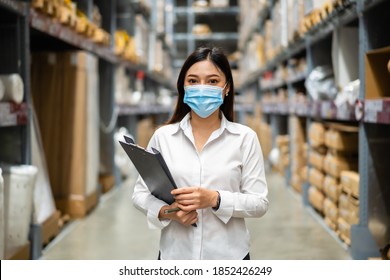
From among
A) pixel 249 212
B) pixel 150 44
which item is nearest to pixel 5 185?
pixel 249 212

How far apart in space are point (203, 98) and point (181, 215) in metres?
0.40

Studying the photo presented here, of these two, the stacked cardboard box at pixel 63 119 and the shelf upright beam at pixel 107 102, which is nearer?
the stacked cardboard box at pixel 63 119

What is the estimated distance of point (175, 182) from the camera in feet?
6.00

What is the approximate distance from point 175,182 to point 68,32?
133 inches

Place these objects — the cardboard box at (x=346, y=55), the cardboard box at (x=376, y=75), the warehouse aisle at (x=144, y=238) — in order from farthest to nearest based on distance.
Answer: the cardboard box at (x=346, y=55) → the warehouse aisle at (x=144, y=238) → the cardboard box at (x=376, y=75)

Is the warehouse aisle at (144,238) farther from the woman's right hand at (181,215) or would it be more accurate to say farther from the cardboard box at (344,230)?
the woman's right hand at (181,215)

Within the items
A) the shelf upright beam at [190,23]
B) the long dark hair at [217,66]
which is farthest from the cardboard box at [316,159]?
the shelf upright beam at [190,23]

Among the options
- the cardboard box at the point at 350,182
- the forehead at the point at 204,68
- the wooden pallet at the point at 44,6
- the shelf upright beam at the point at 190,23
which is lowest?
the cardboard box at the point at 350,182

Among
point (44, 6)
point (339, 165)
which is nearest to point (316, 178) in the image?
point (339, 165)

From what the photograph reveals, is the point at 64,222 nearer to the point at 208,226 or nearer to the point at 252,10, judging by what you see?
the point at 208,226

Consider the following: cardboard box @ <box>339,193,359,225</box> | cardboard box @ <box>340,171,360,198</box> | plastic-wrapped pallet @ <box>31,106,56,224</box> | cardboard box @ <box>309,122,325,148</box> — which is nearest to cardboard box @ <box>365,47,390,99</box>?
cardboard box @ <box>340,171,360,198</box>

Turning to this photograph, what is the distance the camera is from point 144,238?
4.45m

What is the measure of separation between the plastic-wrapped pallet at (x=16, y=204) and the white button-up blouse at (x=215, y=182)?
6.04 ft

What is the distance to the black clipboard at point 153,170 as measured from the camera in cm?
169
